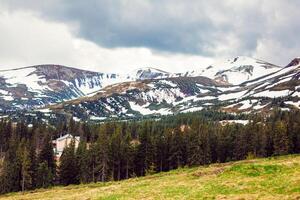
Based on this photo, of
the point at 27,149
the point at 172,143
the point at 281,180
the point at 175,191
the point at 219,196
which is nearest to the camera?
the point at 219,196

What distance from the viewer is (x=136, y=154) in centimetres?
11931

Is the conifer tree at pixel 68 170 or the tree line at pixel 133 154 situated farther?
the conifer tree at pixel 68 170

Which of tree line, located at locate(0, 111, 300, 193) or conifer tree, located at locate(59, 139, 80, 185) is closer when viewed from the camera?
tree line, located at locate(0, 111, 300, 193)

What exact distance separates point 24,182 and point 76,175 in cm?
1415

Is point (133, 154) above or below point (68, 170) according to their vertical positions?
above

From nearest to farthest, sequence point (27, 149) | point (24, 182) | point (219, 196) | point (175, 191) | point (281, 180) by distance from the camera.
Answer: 1. point (219, 196)
2. point (281, 180)
3. point (175, 191)
4. point (24, 182)
5. point (27, 149)

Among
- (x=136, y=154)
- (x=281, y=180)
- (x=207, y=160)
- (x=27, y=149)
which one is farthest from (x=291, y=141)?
(x=281, y=180)

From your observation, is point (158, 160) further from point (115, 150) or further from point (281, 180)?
point (281, 180)

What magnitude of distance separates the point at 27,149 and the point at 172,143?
43782mm

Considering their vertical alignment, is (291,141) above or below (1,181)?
above

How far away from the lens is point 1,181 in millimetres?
114000

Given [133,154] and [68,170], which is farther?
[133,154]

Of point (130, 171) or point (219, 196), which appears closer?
point (219, 196)

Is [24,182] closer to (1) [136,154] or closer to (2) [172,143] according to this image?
(1) [136,154]
